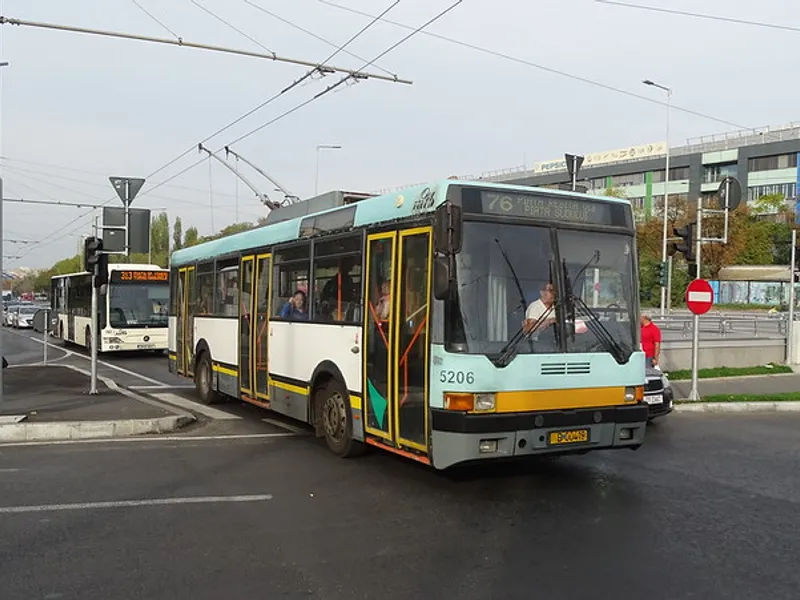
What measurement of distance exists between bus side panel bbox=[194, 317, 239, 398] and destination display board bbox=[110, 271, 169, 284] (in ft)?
41.1

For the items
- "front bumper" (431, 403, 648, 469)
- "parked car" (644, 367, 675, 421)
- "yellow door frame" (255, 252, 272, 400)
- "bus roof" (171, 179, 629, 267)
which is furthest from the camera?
"parked car" (644, 367, 675, 421)

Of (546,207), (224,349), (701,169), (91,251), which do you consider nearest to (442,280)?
(546,207)

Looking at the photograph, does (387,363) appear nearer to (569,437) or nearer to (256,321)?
(569,437)

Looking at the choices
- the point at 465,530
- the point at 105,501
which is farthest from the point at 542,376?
the point at 105,501

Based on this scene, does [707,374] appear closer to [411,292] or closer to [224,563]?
[411,292]

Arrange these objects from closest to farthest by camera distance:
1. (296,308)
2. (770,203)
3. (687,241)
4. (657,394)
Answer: (296,308)
(657,394)
(687,241)
(770,203)

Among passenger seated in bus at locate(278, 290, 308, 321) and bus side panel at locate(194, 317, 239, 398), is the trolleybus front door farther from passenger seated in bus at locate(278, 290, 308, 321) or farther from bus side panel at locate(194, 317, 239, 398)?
passenger seated in bus at locate(278, 290, 308, 321)

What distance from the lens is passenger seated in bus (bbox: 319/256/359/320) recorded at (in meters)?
8.76

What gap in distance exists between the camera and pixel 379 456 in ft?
30.3

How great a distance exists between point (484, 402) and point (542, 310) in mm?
1074

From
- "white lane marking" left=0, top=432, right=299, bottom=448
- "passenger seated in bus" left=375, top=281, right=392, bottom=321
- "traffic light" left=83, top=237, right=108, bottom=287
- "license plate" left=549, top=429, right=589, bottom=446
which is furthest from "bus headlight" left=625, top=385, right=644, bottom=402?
"traffic light" left=83, top=237, right=108, bottom=287

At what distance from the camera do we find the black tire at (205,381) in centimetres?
1371

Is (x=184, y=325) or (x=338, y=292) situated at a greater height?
(x=338, y=292)

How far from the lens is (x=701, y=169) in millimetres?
85500
